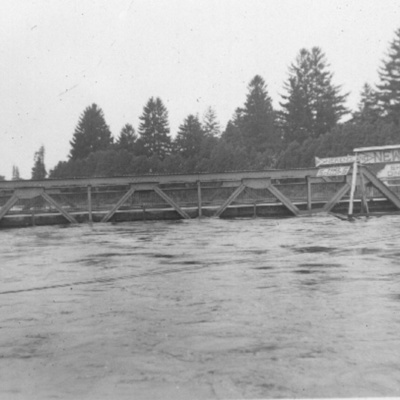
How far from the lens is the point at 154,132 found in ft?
302

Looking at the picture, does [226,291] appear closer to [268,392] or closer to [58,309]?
[58,309]

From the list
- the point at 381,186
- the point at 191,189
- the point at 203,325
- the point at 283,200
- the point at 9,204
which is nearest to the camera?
the point at 203,325

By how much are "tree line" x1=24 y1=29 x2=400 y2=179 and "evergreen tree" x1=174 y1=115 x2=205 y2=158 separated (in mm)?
140

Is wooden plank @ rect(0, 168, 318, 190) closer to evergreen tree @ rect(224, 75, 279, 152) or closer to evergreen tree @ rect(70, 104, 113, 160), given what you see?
evergreen tree @ rect(224, 75, 279, 152)

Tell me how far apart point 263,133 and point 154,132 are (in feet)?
71.0

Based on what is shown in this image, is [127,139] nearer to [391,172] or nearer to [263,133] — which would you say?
[263,133]

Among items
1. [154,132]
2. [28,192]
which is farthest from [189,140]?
[28,192]

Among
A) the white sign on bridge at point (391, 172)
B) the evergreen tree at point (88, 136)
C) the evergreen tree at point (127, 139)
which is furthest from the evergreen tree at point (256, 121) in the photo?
the white sign on bridge at point (391, 172)

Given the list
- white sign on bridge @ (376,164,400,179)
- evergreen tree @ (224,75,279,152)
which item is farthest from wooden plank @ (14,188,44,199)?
evergreen tree @ (224,75,279,152)

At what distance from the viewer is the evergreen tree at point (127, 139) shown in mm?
92375

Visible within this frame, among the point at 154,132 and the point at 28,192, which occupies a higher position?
the point at 154,132

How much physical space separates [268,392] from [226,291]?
10.3 feet

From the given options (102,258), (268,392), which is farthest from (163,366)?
(102,258)

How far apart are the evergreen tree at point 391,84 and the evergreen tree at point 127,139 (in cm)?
3813
